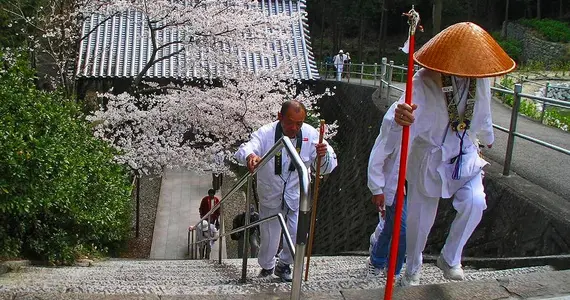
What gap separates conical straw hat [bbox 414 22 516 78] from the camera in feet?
10.6

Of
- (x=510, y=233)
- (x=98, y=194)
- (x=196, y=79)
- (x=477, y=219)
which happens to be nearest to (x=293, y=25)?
(x=196, y=79)

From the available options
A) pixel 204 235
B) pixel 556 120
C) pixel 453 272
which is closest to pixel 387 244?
pixel 453 272

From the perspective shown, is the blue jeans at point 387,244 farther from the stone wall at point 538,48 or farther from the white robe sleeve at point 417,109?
the stone wall at point 538,48

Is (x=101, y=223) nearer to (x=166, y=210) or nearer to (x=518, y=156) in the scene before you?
(x=518, y=156)

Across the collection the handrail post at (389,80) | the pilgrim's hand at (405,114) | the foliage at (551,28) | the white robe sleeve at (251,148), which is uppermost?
the foliage at (551,28)

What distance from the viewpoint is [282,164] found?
4.15 meters

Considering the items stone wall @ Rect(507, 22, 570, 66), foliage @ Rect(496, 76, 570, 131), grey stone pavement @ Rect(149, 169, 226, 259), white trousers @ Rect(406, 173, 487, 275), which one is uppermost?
stone wall @ Rect(507, 22, 570, 66)

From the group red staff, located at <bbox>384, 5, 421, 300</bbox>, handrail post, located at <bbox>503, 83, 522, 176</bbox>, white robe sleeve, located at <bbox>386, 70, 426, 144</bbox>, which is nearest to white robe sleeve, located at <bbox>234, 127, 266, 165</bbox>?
white robe sleeve, located at <bbox>386, 70, 426, 144</bbox>

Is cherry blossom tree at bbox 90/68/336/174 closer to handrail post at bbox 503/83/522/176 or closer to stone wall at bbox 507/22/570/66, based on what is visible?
handrail post at bbox 503/83/522/176

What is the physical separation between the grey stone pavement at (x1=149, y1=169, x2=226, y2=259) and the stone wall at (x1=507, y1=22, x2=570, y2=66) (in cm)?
2041

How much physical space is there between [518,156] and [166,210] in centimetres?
908

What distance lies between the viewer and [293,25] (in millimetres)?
14961

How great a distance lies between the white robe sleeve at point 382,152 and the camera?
339 cm

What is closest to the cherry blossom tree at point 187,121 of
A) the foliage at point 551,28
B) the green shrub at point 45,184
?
the green shrub at point 45,184
